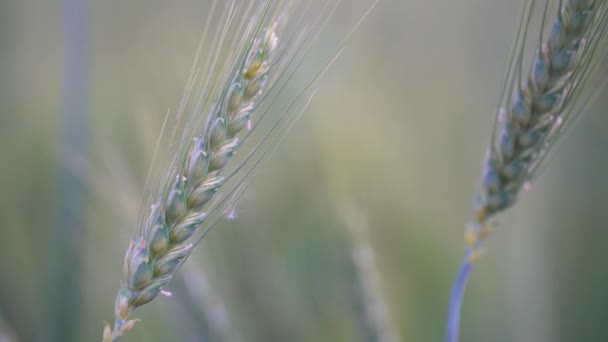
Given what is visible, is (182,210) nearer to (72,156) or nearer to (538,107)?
(538,107)

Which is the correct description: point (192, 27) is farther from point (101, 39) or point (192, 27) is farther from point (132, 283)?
point (132, 283)

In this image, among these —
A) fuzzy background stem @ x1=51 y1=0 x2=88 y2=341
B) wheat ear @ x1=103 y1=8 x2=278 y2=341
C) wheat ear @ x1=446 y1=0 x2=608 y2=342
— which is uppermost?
fuzzy background stem @ x1=51 y1=0 x2=88 y2=341

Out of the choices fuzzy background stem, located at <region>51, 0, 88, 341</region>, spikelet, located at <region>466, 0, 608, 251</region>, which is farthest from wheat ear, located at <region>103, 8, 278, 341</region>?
fuzzy background stem, located at <region>51, 0, 88, 341</region>

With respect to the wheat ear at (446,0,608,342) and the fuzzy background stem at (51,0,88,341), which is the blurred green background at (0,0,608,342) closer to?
the fuzzy background stem at (51,0,88,341)

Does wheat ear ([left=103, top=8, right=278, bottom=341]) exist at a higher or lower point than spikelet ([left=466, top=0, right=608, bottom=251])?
higher

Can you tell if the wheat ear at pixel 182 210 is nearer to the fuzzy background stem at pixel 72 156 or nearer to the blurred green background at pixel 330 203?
the blurred green background at pixel 330 203

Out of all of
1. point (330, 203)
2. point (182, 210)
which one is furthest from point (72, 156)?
point (182, 210)
